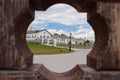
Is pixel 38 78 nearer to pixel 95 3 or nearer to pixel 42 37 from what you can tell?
pixel 95 3

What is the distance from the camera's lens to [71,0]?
190 inches

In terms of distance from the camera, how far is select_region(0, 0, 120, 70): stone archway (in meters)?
4.43

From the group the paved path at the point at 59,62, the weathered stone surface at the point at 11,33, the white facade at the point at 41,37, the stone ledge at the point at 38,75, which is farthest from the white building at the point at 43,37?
the weathered stone surface at the point at 11,33

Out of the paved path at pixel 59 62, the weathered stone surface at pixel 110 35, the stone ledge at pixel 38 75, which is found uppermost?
the weathered stone surface at pixel 110 35

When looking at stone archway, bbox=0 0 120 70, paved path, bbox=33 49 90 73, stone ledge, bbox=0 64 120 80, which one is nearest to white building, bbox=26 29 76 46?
paved path, bbox=33 49 90 73

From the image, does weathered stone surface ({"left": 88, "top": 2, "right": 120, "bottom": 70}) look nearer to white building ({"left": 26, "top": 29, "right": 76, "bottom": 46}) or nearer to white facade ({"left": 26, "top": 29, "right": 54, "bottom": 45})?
white building ({"left": 26, "top": 29, "right": 76, "bottom": 46})

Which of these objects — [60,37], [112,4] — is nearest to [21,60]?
[112,4]

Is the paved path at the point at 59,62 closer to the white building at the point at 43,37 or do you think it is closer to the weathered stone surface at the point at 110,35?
the weathered stone surface at the point at 110,35

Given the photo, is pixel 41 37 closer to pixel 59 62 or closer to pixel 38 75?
pixel 59 62

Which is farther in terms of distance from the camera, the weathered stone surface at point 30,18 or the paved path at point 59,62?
the paved path at point 59,62

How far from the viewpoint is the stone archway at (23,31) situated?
4.43m

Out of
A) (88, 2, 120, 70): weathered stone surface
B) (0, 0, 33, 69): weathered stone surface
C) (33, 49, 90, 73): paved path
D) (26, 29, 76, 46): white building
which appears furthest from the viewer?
(26, 29, 76, 46): white building

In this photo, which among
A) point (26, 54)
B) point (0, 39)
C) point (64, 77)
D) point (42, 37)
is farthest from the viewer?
point (42, 37)

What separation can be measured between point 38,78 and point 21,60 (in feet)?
1.28
